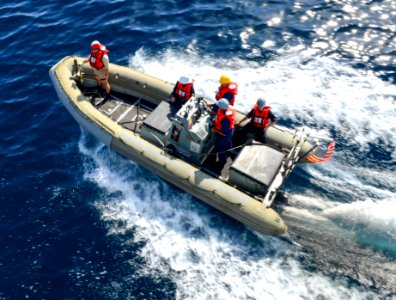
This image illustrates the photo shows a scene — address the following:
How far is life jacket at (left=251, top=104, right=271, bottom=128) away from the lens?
42.5 ft

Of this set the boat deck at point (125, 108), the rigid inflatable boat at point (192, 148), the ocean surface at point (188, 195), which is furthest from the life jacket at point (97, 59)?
the ocean surface at point (188, 195)

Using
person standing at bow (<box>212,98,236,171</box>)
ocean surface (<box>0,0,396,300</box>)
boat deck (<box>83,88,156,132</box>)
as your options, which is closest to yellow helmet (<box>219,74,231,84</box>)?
person standing at bow (<box>212,98,236,171</box>)

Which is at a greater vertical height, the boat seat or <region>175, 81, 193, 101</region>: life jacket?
<region>175, 81, 193, 101</region>: life jacket

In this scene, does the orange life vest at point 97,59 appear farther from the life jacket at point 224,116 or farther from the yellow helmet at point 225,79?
the life jacket at point 224,116

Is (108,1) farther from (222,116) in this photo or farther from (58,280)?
(58,280)

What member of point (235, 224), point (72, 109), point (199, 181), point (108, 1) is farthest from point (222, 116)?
point (108, 1)

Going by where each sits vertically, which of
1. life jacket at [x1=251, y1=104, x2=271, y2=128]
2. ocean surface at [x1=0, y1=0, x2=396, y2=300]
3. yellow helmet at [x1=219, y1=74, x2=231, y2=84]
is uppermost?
yellow helmet at [x1=219, y1=74, x2=231, y2=84]

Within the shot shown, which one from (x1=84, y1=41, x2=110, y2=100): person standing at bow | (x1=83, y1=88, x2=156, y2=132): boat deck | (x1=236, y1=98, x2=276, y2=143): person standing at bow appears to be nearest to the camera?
(x1=236, y1=98, x2=276, y2=143): person standing at bow

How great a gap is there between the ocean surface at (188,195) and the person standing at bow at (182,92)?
3021 millimetres

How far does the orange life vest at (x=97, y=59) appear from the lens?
585 inches

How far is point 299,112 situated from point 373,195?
4.90 metres

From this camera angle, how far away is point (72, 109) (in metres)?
15.1

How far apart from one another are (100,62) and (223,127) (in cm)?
600

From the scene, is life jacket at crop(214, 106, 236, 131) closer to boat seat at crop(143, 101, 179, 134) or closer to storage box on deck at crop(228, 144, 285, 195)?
storage box on deck at crop(228, 144, 285, 195)
